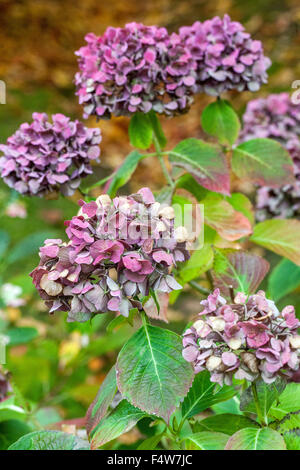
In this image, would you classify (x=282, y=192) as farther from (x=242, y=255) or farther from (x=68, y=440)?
(x=68, y=440)

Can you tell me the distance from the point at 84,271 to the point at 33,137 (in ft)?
1.18

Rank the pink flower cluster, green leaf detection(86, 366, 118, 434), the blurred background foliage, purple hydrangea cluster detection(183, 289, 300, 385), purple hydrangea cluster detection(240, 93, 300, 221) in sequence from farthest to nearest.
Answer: the blurred background foliage
purple hydrangea cluster detection(240, 93, 300, 221)
the pink flower cluster
green leaf detection(86, 366, 118, 434)
purple hydrangea cluster detection(183, 289, 300, 385)

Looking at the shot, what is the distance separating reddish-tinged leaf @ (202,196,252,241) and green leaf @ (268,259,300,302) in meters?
0.45

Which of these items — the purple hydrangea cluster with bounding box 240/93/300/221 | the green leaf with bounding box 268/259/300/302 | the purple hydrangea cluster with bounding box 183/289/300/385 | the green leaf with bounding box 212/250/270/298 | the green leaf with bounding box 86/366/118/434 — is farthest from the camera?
the green leaf with bounding box 268/259/300/302

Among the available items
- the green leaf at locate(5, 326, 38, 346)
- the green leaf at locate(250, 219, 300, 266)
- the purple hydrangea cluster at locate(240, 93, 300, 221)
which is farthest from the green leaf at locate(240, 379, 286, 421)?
the green leaf at locate(5, 326, 38, 346)

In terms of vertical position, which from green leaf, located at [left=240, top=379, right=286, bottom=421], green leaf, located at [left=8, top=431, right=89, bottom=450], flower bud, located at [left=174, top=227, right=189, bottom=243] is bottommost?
green leaf, located at [left=8, top=431, right=89, bottom=450]

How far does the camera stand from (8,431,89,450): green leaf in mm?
717

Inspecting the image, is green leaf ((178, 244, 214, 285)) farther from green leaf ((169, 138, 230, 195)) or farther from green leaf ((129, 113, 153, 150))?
green leaf ((129, 113, 153, 150))

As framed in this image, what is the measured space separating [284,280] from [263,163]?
0.43 metres

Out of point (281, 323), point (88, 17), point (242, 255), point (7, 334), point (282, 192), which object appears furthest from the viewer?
point (88, 17)

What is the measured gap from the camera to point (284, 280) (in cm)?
135

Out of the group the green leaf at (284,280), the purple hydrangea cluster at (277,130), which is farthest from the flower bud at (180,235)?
the green leaf at (284,280)

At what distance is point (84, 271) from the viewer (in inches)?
24.0
